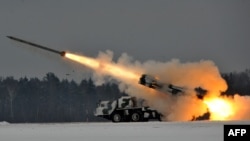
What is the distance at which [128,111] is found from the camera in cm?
6366

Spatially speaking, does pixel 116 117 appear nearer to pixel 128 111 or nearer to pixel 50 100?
pixel 128 111

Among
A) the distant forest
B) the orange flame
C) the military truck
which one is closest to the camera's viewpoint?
the orange flame

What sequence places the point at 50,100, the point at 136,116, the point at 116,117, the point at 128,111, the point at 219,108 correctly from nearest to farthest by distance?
the point at 219,108 < the point at 136,116 < the point at 128,111 < the point at 116,117 < the point at 50,100

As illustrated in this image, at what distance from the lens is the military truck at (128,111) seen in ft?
206

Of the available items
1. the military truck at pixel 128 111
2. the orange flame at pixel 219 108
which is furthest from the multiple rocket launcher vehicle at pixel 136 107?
the orange flame at pixel 219 108

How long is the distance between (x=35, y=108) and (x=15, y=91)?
9.27 m

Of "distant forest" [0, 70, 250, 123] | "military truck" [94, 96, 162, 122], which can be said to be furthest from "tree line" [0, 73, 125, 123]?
"military truck" [94, 96, 162, 122]

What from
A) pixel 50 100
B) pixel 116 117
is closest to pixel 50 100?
pixel 50 100

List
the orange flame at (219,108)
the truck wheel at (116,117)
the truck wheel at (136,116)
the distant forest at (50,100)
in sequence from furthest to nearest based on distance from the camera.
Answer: the distant forest at (50,100) < the truck wheel at (116,117) < the truck wheel at (136,116) < the orange flame at (219,108)

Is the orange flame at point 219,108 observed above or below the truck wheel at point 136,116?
above

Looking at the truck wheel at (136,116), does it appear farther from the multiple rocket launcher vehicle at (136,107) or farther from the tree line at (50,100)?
the tree line at (50,100)

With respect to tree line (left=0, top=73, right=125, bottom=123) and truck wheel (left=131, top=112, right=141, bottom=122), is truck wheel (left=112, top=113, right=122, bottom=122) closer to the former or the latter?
truck wheel (left=131, top=112, right=141, bottom=122)

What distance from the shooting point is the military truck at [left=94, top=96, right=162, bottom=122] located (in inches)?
2475

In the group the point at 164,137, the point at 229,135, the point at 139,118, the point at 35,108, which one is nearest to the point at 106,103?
the point at 139,118
